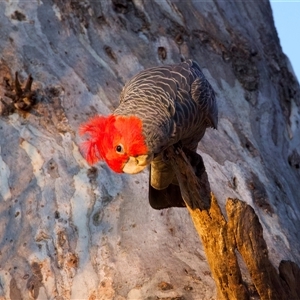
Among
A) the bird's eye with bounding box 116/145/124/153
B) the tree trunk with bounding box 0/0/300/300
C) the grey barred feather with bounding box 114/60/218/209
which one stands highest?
the bird's eye with bounding box 116/145/124/153

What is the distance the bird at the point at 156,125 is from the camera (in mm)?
2193

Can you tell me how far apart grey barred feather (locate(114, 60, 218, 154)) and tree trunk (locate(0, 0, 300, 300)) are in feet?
1.16

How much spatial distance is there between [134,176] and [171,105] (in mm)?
587

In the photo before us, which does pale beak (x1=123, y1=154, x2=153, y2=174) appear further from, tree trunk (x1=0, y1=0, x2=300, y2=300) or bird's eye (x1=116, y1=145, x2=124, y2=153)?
tree trunk (x1=0, y1=0, x2=300, y2=300)

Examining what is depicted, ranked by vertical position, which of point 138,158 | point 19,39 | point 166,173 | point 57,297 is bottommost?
point 57,297

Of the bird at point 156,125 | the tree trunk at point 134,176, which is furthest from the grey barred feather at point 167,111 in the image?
the tree trunk at point 134,176

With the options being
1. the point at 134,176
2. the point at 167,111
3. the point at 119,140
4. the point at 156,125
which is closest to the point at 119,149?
the point at 119,140

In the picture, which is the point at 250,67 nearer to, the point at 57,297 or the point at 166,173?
the point at 166,173

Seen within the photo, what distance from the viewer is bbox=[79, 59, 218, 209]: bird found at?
86.4 inches

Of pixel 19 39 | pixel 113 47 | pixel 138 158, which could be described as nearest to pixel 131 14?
pixel 113 47

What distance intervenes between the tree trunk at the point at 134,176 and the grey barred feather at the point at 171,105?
35 centimetres

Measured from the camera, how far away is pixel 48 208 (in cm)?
284

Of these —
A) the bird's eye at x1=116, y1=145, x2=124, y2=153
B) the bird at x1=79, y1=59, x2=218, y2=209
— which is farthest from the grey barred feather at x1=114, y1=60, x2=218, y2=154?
the bird's eye at x1=116, y1=145, x2=124, y2=153

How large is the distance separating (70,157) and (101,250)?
542mm
